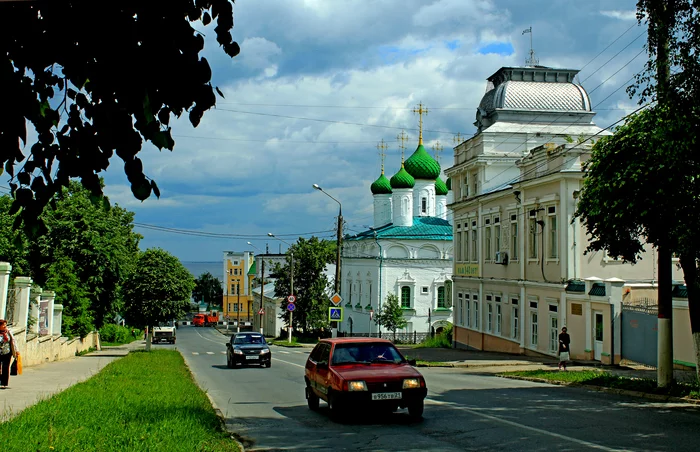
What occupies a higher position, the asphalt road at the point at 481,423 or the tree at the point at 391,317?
the tree at the point at 391,317

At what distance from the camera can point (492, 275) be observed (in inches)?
1583

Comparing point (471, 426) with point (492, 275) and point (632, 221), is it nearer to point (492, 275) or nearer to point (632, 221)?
point (632, 221)

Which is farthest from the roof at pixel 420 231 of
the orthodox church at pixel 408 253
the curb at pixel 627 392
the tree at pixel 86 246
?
the curb at pixel 627 392

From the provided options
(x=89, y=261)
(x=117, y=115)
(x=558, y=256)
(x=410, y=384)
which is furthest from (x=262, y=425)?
(x=89, y=261)

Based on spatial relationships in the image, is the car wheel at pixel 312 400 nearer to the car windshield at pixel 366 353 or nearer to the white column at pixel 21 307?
the car windshield at pixel 366 353

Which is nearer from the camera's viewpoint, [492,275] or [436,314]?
[492,275]

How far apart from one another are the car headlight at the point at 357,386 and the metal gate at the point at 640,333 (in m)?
15.1

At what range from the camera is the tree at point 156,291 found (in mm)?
34562

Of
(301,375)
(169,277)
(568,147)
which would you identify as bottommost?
(301,375)

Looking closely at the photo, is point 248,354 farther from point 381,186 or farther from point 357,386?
point 381,186

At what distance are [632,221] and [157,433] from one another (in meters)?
12.3

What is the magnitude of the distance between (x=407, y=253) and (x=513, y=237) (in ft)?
110

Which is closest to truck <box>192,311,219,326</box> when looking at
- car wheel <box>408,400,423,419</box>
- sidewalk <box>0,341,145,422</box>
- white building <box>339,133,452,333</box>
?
white building <box>339,133,452,333</box>

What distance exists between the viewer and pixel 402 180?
238 ft
